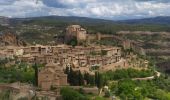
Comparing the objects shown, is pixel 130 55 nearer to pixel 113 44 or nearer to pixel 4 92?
pixel 113 44

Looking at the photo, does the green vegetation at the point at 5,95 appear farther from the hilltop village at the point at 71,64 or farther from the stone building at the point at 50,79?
the stone building at the point at 50,79

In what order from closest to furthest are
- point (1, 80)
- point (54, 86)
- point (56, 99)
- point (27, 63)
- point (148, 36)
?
point (56, 99) → point (54, 86) → point (1, 80) → point (27, 63) → point (148, 36)

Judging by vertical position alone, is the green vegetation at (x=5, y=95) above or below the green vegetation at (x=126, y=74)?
above

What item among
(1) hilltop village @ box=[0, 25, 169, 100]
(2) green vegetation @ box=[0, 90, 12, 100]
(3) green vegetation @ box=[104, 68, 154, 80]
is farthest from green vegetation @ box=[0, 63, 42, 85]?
(3) green vegetation @ box=[104, 68, 154, 80]

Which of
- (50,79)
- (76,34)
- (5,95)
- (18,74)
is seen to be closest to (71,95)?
(50,79)

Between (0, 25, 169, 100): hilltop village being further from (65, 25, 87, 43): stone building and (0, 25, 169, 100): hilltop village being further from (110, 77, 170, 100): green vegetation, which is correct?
(110, 77, 170, 100): green vegetation

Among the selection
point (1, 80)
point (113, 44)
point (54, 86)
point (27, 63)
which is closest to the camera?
point (54, 86)

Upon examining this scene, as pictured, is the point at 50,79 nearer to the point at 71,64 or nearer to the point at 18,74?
the point at 18,74

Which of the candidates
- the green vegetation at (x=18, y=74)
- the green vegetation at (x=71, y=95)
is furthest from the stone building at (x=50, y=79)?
the green vegetation at (x=71, y=95)

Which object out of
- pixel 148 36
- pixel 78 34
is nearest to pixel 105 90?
pixel 78 34
